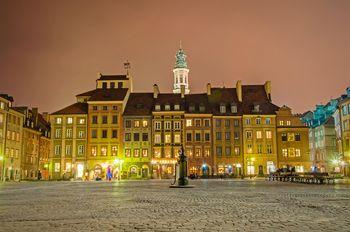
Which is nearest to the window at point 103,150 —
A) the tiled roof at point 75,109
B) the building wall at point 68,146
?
the building wall at point 68,146

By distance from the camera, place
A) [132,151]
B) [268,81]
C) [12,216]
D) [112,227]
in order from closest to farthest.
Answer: [112,227] → [12,216] → [132,151] → [268,81]

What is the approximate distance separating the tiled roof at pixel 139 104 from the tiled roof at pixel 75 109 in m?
7.73

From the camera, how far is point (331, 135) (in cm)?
8494

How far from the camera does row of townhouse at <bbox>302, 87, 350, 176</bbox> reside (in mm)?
67188

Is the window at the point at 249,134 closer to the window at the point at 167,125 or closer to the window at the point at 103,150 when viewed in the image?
the window at the point at 167,125

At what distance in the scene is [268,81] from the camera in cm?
8144

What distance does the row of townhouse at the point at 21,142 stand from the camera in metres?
64.6

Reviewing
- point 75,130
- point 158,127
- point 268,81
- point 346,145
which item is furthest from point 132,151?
point 346,145

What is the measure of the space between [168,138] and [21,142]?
85.4ft

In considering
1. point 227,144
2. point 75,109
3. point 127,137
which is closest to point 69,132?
point 75,109

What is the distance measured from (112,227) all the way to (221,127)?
222 ft

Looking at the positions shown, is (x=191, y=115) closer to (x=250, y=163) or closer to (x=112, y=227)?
(x=250, y=163)

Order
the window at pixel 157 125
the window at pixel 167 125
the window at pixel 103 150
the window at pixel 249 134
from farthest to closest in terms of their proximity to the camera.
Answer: the window at pixel 249 134 < the window at pixel 167 125 < the window at pixel 157 125 < the window at pixel 103 150

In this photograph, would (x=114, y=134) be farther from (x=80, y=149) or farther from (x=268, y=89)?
(x=268, y=89)
